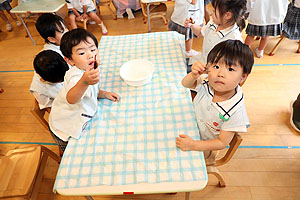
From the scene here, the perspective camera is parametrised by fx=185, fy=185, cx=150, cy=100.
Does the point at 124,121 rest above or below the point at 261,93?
above

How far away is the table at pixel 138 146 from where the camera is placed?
2.59ft

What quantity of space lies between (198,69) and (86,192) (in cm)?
76

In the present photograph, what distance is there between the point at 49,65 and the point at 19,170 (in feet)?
2.31

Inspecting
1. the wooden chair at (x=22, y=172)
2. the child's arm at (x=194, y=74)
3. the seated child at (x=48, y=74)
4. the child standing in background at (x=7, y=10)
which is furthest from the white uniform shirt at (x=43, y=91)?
the child standing in background at (x=7, y=10)

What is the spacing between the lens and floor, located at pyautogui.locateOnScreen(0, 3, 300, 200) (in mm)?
1406

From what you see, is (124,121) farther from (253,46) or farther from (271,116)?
(253,46)

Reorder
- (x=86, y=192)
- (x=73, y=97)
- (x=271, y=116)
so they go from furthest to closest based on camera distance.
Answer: (x=271, y=116), (x=73, y=97), (x=86, y=192)

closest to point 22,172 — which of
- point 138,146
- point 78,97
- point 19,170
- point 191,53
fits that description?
point 19,170

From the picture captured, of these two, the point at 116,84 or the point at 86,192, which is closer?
the point at 86,192

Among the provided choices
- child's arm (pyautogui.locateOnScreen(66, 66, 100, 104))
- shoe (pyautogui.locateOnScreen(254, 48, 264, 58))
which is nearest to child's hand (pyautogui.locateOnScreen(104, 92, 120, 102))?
child's arm (pyautogui.locateOnScreen(66, 66, 100, 104))

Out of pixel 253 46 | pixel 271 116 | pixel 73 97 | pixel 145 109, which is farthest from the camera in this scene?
pixel 253 46

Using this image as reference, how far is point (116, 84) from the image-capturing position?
1251mm

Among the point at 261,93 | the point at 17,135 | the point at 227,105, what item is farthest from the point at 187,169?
the point at 17,135

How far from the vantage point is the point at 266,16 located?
77.5 inches
